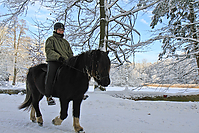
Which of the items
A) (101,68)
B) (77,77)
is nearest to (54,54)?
(77,77)

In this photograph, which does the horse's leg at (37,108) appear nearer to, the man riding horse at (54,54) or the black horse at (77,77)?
the black horse at (77,77)

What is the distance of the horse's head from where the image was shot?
100.0 inches

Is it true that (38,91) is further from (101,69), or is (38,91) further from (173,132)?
(173,132)

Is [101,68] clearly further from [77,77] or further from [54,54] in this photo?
[54,54]

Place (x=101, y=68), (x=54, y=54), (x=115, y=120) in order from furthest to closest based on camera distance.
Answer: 1. (x=115, y=120)
2. (x=54, y=54)
3. (x=101, y=68)

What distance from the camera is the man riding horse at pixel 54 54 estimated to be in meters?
3.00

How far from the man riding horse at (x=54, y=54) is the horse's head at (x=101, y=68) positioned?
0.79 m

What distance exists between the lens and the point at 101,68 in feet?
8.48

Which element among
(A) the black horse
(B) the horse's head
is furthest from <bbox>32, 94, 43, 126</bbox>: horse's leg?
(B) the horse's head

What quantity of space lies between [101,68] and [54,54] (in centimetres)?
121

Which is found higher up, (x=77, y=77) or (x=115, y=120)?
(x=77, y=77)

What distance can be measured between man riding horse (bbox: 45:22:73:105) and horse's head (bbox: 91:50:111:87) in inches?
31.1

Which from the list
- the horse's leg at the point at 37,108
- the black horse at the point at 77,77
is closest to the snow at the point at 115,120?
the horse's leg at the point at 37,108

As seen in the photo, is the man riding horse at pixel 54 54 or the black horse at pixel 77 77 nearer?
the black horse at pixel 77 77
